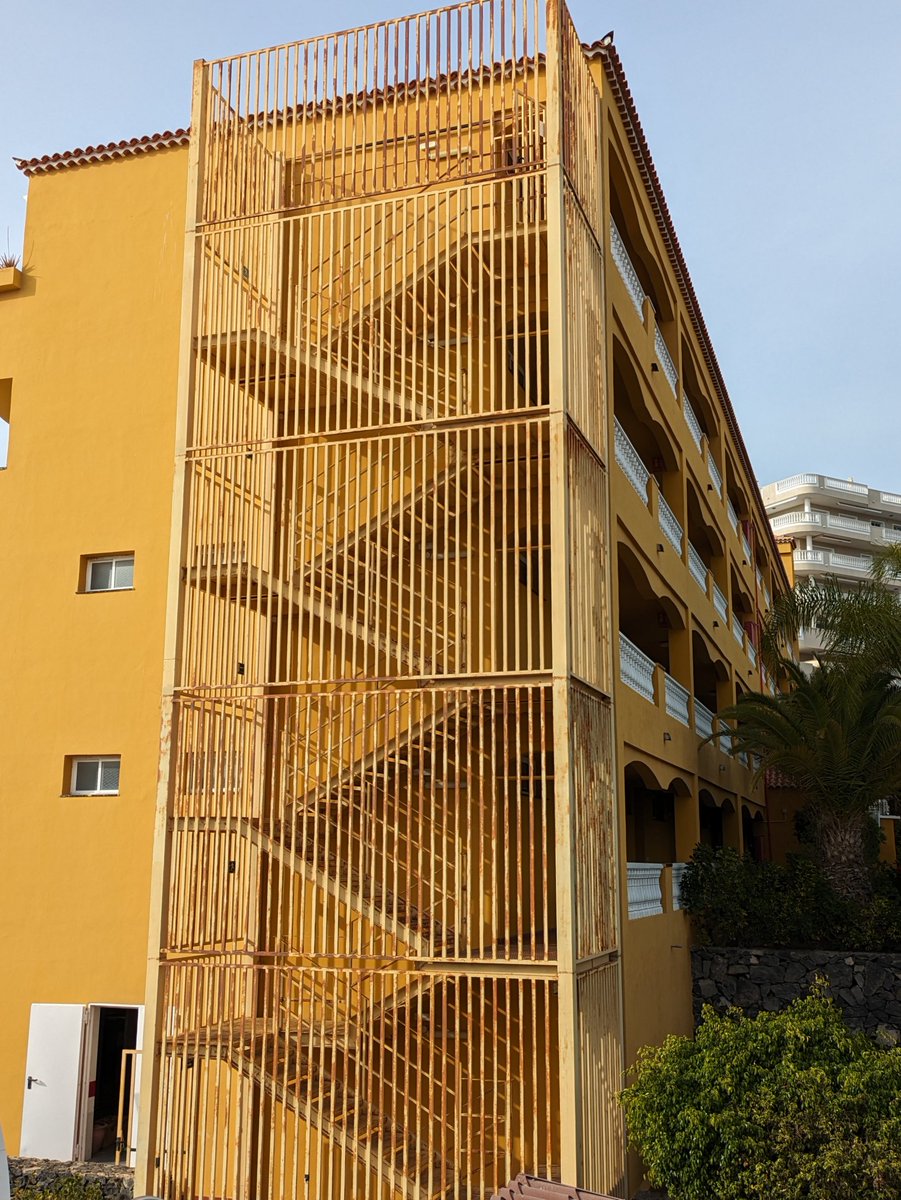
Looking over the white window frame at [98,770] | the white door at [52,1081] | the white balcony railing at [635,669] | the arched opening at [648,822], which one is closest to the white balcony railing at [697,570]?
the arched opening at [648,822]

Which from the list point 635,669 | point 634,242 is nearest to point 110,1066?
point 635,669

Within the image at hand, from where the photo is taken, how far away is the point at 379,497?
12.8 metres

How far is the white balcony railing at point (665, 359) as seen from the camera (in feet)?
64.6

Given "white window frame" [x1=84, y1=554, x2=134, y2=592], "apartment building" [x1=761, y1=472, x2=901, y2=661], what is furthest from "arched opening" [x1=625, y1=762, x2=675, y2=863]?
"apartment building" [x1=761, y1=472, x2=901, y2=661]

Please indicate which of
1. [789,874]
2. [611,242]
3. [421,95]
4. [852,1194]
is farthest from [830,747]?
[421,95]

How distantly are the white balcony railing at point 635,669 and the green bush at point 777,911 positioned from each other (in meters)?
3.35

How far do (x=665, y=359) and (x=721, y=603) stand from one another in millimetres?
6855

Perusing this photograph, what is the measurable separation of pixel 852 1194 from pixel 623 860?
4.16m

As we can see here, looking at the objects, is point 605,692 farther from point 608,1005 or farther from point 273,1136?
point 273,1136

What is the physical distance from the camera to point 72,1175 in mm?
13734

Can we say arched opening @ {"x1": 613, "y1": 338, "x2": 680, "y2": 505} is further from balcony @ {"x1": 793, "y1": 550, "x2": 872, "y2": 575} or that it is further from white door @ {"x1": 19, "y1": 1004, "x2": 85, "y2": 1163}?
balcony @ {"x1": 793, "y1": 550, "x2": 872, "y2": 575}

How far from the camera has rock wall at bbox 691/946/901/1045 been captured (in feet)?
55.9

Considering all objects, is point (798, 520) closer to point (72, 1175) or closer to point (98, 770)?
point (98, 770)

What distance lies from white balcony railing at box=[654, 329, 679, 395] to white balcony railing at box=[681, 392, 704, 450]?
2.54ft
